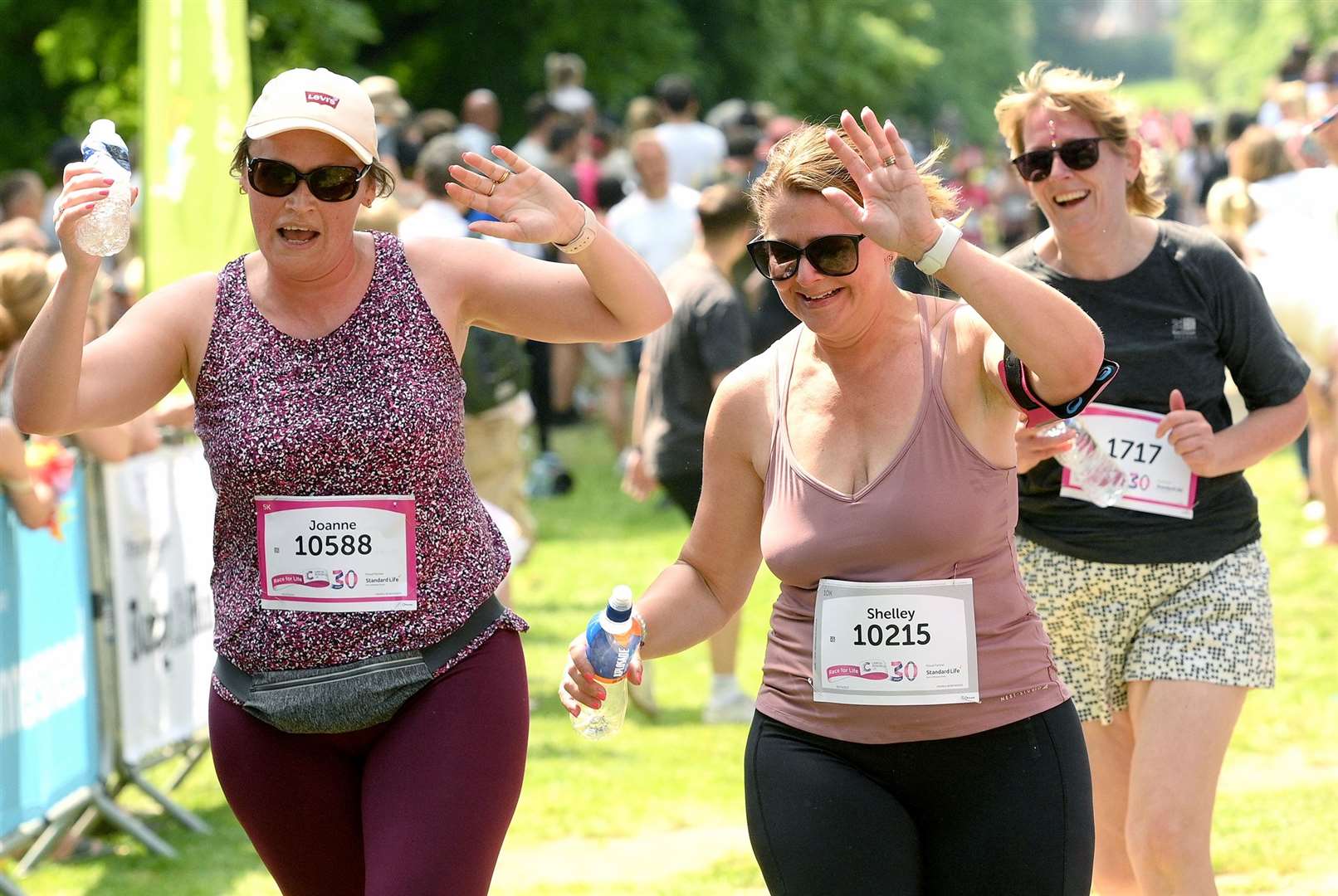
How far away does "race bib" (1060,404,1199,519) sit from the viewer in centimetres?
446

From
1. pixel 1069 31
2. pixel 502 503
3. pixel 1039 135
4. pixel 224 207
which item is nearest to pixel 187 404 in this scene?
pixel 224 207

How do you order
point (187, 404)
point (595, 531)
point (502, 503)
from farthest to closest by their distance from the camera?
1. point (595, 531)
2. point (502, 503)
3. point (187, 404)

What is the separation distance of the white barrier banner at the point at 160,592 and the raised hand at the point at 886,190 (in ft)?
13.3

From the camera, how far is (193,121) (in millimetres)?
7301

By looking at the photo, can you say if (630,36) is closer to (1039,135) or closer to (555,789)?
(555,789)

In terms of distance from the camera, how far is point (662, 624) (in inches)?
140

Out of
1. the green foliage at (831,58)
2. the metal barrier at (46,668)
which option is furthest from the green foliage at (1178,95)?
the metal barrier at (46,668)

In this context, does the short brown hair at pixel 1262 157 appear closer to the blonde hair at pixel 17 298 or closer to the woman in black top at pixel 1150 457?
the woman in black top at pixel 1150 457

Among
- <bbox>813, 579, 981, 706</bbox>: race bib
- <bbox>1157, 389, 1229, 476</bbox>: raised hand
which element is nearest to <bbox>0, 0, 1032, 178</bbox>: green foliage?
<bbox>1157, 389, 1229, 476</bbox>: raised hand

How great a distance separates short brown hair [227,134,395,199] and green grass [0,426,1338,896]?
317 centimetres

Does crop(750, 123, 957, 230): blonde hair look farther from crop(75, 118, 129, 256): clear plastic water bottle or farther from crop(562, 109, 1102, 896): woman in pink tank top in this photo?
crop(75, 118, 129, 256): clear plastic water bottle

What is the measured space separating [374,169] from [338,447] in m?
0.56

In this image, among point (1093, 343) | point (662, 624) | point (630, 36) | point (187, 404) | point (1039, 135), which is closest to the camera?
point (1093, 343)

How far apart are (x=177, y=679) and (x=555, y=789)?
1.53m
